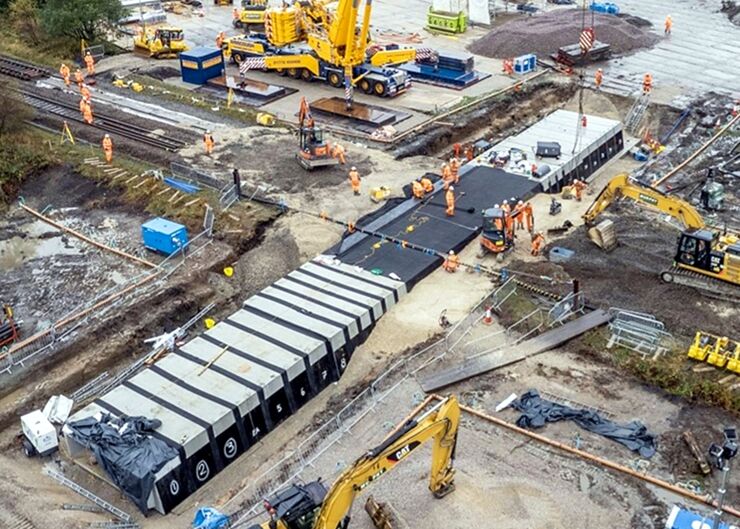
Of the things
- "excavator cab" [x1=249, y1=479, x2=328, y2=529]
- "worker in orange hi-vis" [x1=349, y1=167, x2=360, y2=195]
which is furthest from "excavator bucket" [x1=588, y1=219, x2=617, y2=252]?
"excavator cab" [x1=249, y1=479, x2=328, y2=529]

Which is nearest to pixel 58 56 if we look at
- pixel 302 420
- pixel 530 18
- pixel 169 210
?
pixel 169 210

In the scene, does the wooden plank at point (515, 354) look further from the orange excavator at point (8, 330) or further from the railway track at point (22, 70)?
the railway track at point (22, 70)

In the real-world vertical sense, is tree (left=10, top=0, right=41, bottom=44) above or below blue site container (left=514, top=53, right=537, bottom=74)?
above

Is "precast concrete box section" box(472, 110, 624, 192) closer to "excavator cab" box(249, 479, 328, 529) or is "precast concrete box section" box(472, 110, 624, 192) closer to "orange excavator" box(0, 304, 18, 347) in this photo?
"orange excavator" box(0, 304, 18, 347)

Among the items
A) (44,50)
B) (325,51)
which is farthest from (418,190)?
(44,50)

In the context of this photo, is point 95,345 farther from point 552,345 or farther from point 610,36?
point 610,36
